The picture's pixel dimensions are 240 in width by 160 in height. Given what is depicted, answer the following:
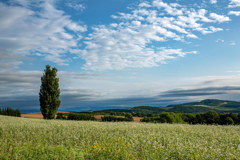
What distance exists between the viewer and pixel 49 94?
36.2 meters

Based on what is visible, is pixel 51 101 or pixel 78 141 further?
pixel 51 101

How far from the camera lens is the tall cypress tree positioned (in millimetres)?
35625

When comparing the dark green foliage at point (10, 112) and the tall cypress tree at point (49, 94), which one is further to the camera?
the dark green foliage at point (10, 112)

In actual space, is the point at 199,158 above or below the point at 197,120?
above

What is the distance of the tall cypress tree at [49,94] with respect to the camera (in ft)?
117

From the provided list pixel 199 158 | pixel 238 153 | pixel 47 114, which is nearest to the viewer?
pixel 199 158

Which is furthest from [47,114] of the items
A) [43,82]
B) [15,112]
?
[15,112]

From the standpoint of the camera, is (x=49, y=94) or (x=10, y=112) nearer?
(x=49, y=94)

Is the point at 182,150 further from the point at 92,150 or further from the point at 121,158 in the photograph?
the point at 92,150

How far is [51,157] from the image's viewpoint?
8.47m

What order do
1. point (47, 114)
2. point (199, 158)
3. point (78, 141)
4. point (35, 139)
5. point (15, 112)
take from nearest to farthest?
point (199, 158)
point (78, 141)
point (35, 139)
point (47, 114)
point (15, 112)

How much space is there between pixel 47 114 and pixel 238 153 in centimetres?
3345

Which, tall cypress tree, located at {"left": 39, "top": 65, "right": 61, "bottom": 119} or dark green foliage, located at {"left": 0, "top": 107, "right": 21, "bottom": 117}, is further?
dark green foliage, located at {"left": 0, "top": 107, "right": 21, "bottom": 117}

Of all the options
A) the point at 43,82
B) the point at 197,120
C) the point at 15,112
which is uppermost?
the point at 43,82
